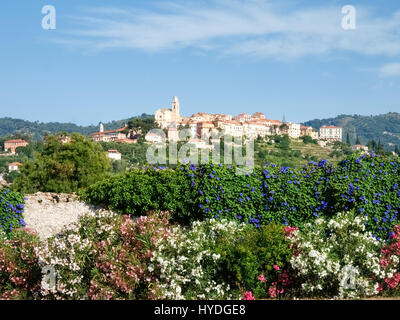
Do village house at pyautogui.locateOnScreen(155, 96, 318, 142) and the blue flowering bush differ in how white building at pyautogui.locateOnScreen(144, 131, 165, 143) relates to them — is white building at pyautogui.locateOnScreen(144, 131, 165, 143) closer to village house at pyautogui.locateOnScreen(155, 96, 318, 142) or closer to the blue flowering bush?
village house at pyautogui.locateOnScreen(155, 96, 318, 142)

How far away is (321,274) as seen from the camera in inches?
203

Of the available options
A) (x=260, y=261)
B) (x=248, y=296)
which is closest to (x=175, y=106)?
(x=260, y=261)

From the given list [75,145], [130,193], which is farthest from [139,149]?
[130,193]

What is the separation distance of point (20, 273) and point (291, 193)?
4.25 metres

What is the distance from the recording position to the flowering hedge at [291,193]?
685cm

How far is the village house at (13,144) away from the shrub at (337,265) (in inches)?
3776

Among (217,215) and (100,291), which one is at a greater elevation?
(217,215)

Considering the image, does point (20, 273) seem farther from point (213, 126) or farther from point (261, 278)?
point (213, 126)

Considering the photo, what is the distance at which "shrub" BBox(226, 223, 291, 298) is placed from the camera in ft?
17.0

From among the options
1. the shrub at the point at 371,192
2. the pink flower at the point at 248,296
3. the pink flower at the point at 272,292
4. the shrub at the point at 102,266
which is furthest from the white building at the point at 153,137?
the pink flower at the point at 248,296

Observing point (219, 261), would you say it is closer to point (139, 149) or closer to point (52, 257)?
point (52, 257)

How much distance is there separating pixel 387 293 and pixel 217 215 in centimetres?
270

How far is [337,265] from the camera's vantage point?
5.20 m

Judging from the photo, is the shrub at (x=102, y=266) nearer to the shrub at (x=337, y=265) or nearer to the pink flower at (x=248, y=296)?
the pink flower at (x=248, y=296)
